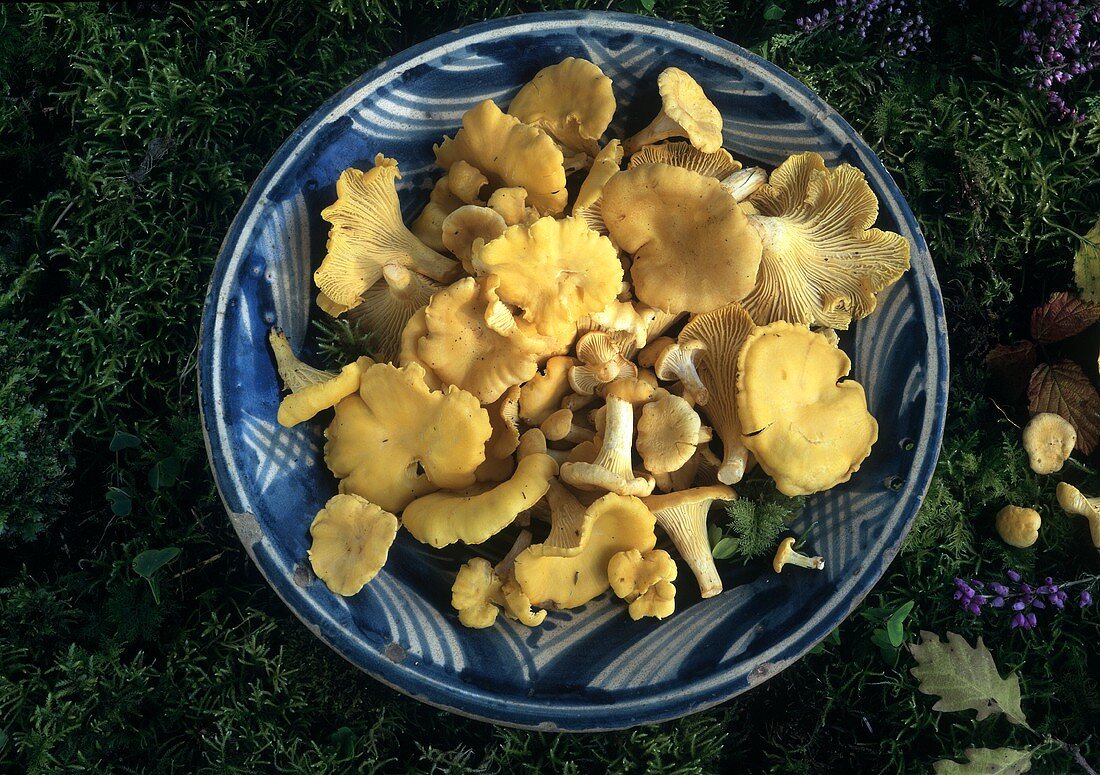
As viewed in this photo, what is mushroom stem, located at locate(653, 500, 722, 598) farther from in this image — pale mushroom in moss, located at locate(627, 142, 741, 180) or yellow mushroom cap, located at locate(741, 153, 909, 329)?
pale mushroom in moss, located at locate(627, 142, 741, 180)

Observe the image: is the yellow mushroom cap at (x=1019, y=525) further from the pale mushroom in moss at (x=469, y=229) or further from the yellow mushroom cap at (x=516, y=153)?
the pale mushroom in moss at (x=469, y=229)

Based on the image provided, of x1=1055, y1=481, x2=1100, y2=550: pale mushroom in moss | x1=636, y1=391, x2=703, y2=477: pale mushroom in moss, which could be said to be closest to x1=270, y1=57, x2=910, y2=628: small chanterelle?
x1=636, y1=391, x2=703, y2=477: pale mushroom in moss

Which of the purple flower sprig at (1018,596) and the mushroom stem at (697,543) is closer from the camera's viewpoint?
the mushroom stem at (697,543)

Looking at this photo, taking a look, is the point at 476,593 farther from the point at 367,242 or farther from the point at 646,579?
Result: the point at 367,242

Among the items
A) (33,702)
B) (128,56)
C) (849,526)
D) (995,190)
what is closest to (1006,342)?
(995,190)

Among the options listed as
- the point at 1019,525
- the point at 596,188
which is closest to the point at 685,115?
the point at 596,188

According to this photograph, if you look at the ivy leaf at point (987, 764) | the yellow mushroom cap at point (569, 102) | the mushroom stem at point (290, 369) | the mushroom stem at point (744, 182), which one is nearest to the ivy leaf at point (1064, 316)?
the mushroom stem at point (744, 182)

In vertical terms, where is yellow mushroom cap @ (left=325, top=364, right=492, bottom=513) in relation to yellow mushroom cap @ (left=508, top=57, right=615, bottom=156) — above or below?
below
